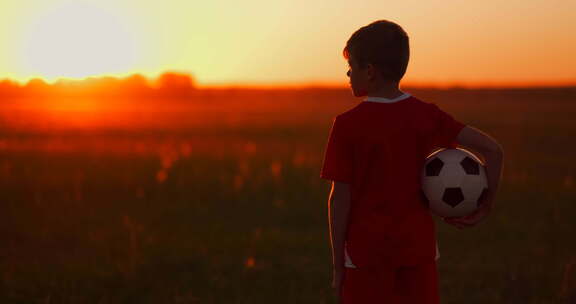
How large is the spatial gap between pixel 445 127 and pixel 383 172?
34 centimetres

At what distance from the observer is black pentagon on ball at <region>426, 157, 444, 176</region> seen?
283 centimetres

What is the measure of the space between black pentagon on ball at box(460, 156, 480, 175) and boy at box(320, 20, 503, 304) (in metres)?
→ 0.21

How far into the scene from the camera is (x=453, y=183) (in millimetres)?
2891

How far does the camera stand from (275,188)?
9781 mm

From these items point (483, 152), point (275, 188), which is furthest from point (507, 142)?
point (483, 152)

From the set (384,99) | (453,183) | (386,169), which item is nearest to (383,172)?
(386,169)

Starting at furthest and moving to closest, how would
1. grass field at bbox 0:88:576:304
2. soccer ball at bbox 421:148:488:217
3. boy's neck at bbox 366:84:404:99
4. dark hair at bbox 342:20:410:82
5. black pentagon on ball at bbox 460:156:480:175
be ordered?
1. grass field at bbox 0:88:576:304
2. black pentagon on ball at bbox 460:156:480:175
3. soccer ball at bbox 421:148:488:217
4. boy's neck at bbox 366:84:404:99
5. dark hair at bbox 342:20:410:82

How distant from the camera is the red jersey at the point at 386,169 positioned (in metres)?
2.63

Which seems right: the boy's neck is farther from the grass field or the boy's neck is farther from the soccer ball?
the grass field

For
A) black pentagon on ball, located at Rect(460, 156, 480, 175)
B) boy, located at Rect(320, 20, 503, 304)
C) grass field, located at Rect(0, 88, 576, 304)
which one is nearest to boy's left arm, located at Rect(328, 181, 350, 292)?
boy, located at Rect(320, 20, 503, 304)

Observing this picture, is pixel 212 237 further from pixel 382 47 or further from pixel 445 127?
pixel 382 47

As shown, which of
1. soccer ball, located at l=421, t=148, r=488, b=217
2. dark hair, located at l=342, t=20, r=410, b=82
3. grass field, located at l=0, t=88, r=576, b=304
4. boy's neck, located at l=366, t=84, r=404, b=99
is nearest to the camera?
dark hair, located at l=342, t=20, r=410, b=82

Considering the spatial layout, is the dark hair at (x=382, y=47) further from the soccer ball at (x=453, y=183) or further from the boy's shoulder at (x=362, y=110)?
the soccer ball at (x=453, y=183)

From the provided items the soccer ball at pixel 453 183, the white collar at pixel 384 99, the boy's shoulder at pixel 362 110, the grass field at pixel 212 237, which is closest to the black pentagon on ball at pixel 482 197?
the soccer ball at pixel 453 183
